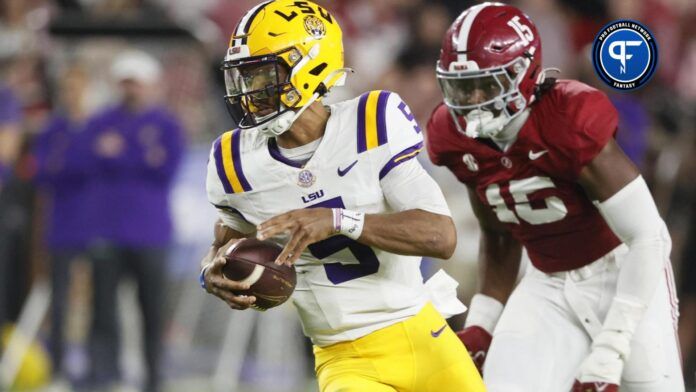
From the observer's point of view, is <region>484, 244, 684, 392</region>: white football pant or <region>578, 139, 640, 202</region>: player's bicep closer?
<region>578, 139, 640, 202</region>: player's bicep

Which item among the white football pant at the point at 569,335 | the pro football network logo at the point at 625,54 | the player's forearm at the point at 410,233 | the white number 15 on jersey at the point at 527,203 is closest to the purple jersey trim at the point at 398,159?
the player's forearm at the point at 410,233

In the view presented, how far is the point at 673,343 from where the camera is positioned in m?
4.00

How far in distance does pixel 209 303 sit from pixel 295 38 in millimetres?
5308

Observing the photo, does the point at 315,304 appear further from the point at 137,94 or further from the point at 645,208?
the point at 137,94

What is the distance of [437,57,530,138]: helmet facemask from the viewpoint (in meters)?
3.99

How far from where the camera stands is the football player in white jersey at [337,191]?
3648 millimetres

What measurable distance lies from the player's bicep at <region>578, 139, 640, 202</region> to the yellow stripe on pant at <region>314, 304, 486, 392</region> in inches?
27.2

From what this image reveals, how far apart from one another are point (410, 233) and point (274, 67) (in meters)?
0.67

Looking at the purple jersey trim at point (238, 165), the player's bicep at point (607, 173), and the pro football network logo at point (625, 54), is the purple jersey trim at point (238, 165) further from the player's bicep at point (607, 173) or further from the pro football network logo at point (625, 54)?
the pro football network logo at point (625, 54)

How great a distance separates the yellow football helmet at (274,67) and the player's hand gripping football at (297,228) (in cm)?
41

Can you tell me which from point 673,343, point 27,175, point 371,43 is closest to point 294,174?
point 673,343

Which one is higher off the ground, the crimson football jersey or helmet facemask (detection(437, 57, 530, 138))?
helmet facemask (detection(437, 57, 530, 138))

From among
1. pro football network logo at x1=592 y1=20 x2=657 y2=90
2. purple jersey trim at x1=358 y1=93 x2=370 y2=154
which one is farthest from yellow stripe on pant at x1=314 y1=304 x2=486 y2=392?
pro football network logo at x1=592 y1=20 x2=657 y2=90

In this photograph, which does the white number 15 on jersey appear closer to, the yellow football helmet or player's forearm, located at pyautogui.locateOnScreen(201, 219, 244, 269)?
the yellow football helmet
